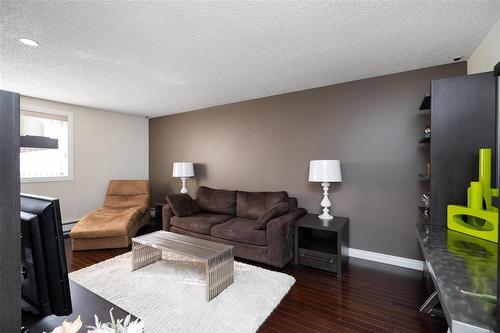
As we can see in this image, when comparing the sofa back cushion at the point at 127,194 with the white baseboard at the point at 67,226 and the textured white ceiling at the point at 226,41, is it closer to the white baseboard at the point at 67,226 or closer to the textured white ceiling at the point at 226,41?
the white baseboard at the point at 67,226

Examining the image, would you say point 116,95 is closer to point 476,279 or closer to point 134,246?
point 134,246

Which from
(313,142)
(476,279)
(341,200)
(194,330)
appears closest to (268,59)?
(313,142)

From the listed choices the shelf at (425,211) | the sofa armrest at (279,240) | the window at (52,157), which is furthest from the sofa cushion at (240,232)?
the window at (52,157)

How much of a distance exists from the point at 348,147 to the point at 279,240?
158cm

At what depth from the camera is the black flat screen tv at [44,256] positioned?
779 mm

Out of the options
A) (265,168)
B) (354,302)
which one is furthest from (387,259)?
(265,168)

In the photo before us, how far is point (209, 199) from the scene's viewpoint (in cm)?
401

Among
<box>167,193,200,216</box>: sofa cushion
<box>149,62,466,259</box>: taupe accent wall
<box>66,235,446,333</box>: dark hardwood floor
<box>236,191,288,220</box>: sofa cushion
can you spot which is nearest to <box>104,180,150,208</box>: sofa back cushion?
→ <box>167,193,200,216</box>: sofa cushion

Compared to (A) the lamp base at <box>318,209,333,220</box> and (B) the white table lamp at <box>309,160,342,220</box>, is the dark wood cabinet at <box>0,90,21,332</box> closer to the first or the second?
(B) the white table lamp at <box>309,160,342,220</box>

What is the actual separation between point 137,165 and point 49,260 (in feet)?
16.2

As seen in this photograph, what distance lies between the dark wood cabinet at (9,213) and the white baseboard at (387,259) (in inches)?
131

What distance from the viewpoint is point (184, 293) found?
2230 millimetres

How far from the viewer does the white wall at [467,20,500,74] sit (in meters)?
1.89

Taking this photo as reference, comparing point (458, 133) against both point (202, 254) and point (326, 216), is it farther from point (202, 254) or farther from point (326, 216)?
point (202, 254)
